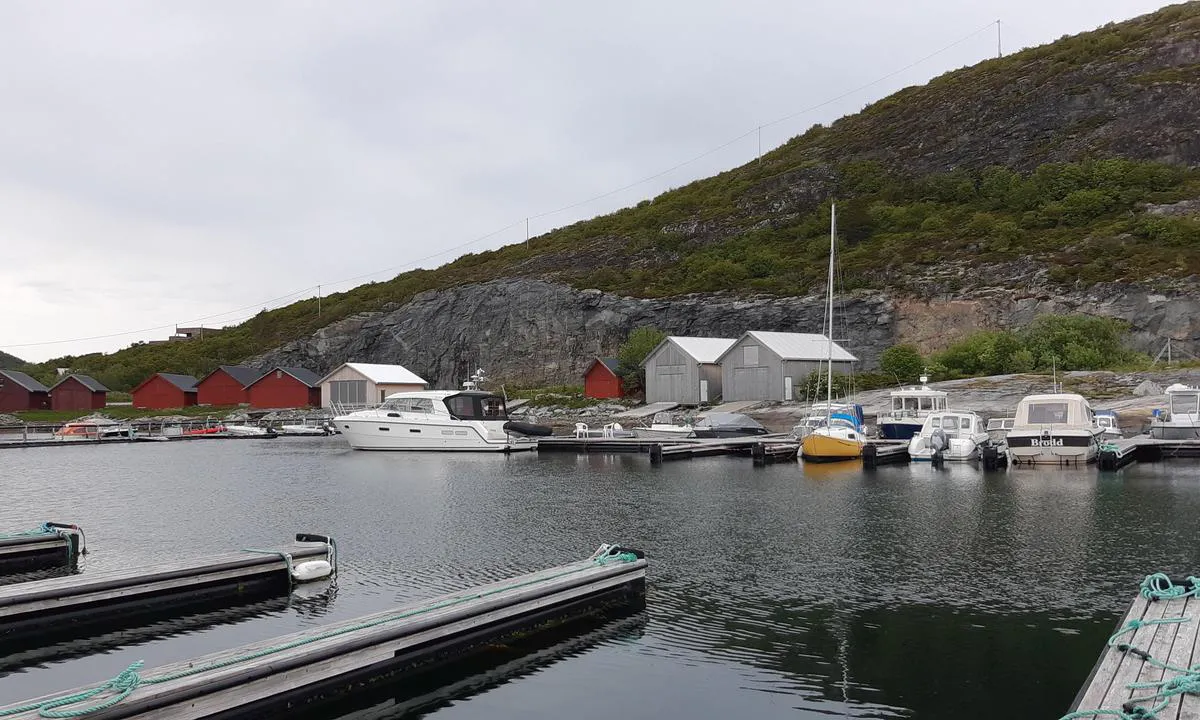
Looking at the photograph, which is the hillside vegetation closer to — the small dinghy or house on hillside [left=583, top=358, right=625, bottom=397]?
house on hillside [left=583, top=358, right=625, bottom=397]

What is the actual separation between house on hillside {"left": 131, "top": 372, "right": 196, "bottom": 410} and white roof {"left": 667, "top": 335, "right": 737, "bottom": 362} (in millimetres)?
53867

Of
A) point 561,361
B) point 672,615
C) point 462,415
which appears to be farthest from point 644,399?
point 672,615

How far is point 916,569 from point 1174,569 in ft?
14.6

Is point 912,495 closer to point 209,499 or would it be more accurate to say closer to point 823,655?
point 823,655

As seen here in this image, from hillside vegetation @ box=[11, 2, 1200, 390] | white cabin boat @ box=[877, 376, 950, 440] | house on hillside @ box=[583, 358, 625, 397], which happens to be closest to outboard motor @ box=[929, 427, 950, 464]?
white cabin boat @ box=[877, 376, 950, 440]

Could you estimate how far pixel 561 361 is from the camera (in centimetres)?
9025

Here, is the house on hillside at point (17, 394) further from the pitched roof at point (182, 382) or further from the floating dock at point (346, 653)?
the floating dock at point (346, 653)

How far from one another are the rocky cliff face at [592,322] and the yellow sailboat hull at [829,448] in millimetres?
32246

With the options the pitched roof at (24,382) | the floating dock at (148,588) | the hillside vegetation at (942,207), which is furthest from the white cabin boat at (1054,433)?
the pitched roof at (24,382)

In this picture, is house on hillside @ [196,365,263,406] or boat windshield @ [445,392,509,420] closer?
boat windshield @ [445,392,509,420]

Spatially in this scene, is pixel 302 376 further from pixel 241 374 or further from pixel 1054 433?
pixel 1054 433

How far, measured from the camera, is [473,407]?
167 feet

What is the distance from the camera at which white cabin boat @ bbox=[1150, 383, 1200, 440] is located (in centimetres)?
4006

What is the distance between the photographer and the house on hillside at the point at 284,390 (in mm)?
89625
